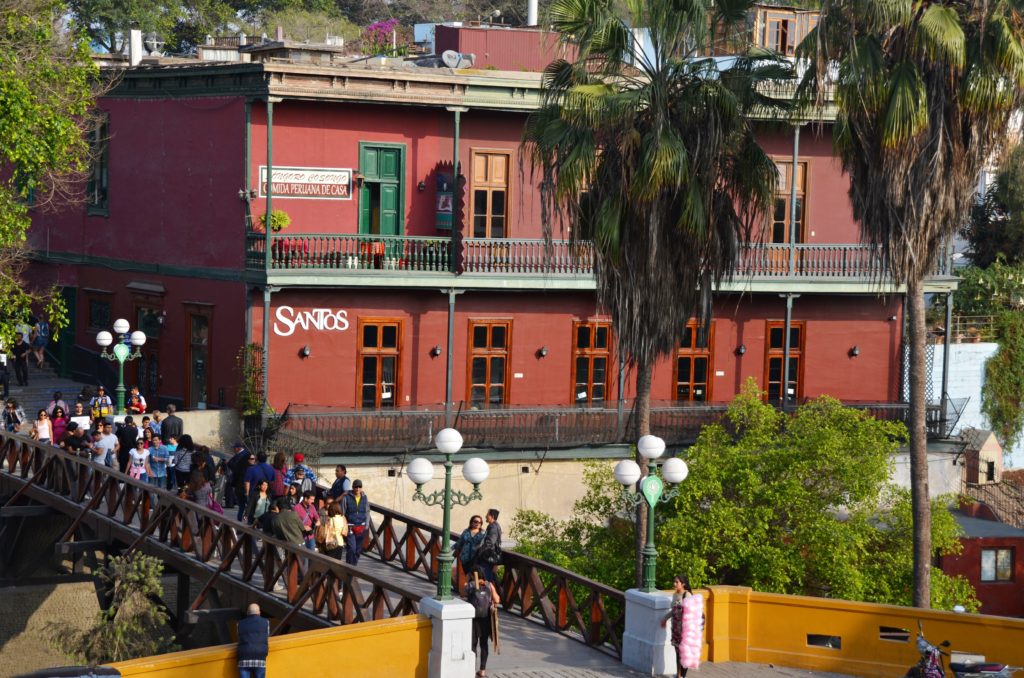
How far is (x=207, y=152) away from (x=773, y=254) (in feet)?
44.4

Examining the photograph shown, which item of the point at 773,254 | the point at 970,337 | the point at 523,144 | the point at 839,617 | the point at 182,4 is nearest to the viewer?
the point at 839,617

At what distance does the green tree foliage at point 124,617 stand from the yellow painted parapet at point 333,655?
4.98m

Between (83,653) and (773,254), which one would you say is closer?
(83,653)

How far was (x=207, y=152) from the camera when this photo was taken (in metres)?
36.6

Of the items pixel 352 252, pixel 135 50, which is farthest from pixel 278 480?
pixel 135 50

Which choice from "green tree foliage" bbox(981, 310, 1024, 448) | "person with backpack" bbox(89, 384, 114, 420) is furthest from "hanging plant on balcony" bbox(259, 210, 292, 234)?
"green tree foliage" bbox(981, 310, 1024, 448)

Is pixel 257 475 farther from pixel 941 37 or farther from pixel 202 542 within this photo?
pixel 941 37

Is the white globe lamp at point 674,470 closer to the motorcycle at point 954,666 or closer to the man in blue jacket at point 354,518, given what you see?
the motorcycle at point 954,666

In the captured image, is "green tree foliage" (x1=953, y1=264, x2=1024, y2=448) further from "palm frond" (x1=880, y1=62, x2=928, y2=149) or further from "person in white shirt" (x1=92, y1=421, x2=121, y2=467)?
"person in white shirt" (x1=92, y1=421, x2=121, y2=467)

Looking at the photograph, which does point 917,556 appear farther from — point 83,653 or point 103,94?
point 103,94

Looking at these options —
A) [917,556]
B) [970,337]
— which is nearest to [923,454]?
[917,556]

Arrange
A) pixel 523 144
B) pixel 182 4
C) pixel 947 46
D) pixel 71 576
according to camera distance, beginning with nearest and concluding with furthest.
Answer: pixel 947 46 → pixel 523 144 → pixel 71 576 → pixel 182 4

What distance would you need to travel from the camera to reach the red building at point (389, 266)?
3534cm

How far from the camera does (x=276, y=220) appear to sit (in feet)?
114
